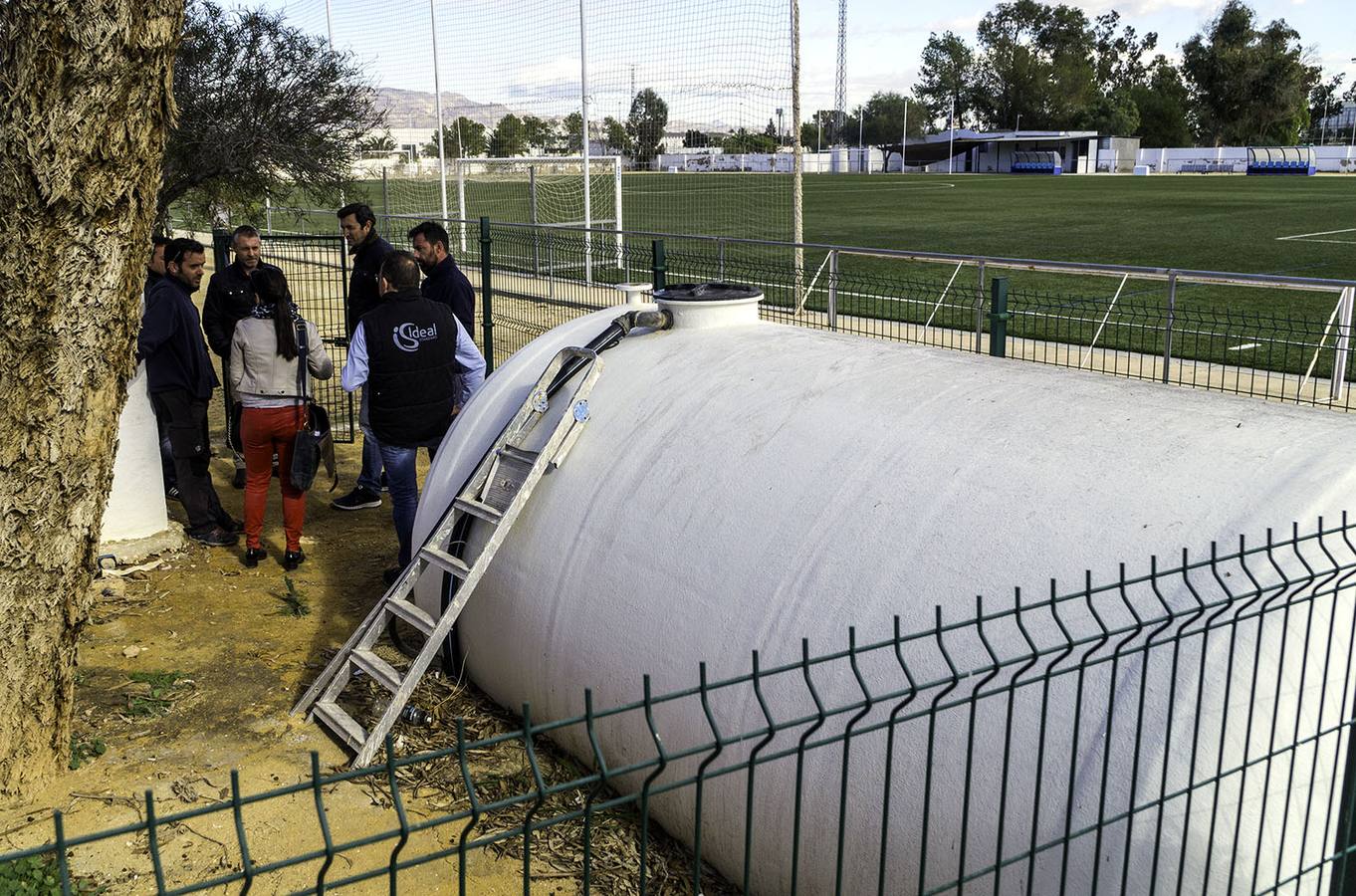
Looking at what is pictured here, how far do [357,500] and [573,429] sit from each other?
449cm

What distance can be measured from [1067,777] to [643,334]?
3578 mm

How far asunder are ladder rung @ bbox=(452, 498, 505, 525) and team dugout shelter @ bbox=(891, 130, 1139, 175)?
8678 cm

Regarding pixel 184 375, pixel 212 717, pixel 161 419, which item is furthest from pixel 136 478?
pixel 212 717

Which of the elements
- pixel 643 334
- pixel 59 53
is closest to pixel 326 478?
pixel 643 334

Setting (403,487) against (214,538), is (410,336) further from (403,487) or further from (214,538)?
(214,538)

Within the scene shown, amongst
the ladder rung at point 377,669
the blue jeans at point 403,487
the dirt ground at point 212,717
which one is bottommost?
the dirt ground at point 212,717

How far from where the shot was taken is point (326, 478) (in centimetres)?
1043

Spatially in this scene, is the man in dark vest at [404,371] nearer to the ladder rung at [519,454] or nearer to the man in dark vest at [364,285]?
the ladder rung at [519,454]

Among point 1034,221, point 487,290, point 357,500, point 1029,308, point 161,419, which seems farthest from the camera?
point 1034,221

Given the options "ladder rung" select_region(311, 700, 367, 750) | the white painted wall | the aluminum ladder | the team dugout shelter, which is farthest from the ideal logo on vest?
the team dugout shelter

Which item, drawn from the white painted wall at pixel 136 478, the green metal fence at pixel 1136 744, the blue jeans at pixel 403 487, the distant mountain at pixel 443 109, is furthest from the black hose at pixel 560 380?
the distant mountain at pixel 443 109

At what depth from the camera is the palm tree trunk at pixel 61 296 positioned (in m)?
4.90

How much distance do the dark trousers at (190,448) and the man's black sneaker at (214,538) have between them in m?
0.03

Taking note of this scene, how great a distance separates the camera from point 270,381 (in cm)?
766
